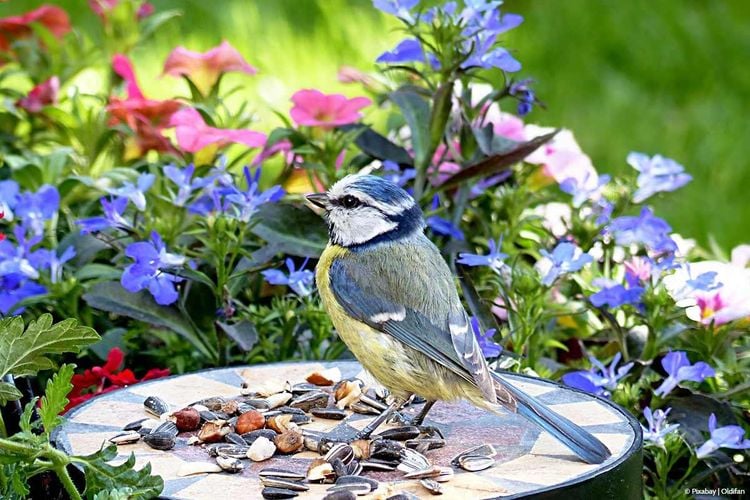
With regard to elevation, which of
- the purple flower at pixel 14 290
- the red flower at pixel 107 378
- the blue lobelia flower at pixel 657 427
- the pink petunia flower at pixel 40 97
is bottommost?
the blue lobelia flower at pixel 657 427

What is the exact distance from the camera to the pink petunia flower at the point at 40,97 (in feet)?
12.2

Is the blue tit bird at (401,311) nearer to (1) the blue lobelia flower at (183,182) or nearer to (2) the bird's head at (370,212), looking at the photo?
(2) the bird's head at (370,212)

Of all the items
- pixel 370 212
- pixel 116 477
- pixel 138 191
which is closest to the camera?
pixel 116 477

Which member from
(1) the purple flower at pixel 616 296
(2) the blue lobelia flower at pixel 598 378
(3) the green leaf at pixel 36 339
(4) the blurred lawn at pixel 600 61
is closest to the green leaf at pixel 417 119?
(1) the purple flower at pixel 616 296

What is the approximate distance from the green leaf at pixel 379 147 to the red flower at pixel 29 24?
47.6 inches

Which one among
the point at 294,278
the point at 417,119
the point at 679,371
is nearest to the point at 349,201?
the point at 294,278

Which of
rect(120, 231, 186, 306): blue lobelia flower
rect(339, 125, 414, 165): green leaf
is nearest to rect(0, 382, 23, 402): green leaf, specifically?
rect(120, 231, 186, 306): blue lobelia flower

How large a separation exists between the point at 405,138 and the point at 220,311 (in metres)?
0.99

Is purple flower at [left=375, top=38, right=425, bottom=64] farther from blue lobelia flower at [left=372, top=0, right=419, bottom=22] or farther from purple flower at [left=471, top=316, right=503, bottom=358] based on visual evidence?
purple flower at [left=471, top=316, right=503, bottom=358]

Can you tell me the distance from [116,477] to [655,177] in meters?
1.85

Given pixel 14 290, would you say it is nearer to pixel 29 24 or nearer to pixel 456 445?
pixel 456 445

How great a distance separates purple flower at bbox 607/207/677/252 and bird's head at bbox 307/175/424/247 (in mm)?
815

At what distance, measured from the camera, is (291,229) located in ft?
10.1

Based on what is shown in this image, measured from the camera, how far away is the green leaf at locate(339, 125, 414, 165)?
10.8 ft
